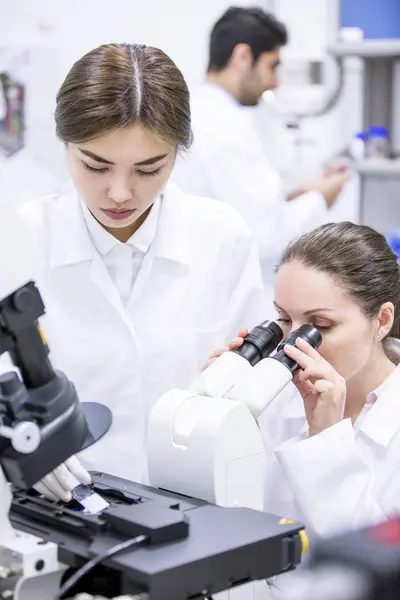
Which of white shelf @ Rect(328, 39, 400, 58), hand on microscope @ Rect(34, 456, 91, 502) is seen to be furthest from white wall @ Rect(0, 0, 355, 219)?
hand on microscope @ Rect(34, 456, 91, 502)

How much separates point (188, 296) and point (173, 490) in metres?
0.58

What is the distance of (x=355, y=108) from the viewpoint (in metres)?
4.11

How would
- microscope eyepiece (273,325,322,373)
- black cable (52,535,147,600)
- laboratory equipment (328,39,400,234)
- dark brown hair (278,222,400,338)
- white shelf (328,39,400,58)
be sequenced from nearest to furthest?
black cable (52,535,147,600)
microscope eyepiece (273,325,322,373)
dark brown hair (278,222,400,338)
white shelf (328,39,400,58)
laboratory equipment (328,39,400,234)

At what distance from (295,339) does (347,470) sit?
0.21m

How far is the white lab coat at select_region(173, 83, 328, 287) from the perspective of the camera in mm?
2885

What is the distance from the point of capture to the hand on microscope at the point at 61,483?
1.15 metres

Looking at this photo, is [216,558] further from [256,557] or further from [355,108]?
[355,108]

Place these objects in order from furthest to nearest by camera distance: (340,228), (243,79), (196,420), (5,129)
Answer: (243,79), (5,129), (340,228), (196,420)

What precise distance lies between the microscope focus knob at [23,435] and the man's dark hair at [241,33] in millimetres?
2381

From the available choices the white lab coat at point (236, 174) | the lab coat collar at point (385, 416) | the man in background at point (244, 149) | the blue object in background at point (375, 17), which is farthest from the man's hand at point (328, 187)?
the lab coat collar at point (385, 416)

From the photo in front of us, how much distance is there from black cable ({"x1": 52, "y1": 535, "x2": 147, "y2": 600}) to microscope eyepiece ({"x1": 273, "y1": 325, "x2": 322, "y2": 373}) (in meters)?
0.46

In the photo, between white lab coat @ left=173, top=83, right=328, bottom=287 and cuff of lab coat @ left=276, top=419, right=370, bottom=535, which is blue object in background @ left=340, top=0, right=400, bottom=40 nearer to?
white lab coat @ left=173, top=83, right=328, bottom=287

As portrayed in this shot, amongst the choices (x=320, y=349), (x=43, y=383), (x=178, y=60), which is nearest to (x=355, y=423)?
(x=320, y=349)

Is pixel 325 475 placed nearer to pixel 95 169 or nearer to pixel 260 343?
pixel 260 343
